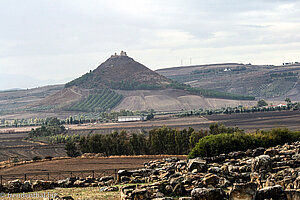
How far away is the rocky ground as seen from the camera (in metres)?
24.4

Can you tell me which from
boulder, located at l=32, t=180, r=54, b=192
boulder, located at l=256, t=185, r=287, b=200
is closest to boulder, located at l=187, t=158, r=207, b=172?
boulder, located at l=256, t=185, r=287, b=200

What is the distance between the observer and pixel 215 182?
95.8 feet

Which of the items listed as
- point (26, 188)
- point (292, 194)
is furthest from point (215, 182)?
point (26, 188)

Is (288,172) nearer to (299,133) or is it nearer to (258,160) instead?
(258,160)

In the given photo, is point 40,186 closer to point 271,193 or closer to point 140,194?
point 140,194

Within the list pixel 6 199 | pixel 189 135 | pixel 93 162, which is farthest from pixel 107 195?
pixel 189 135

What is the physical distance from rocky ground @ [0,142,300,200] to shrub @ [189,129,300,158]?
8971 millimetres

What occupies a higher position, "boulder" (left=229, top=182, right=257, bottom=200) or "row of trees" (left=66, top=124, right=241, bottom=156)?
"boulder" (left=229, top=182, right=257, bottom=200)

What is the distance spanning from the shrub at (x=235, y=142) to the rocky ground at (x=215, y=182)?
8971 millimetres

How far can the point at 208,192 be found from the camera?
2481 cm

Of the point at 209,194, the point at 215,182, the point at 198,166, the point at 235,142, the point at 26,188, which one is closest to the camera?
the point at 209,194

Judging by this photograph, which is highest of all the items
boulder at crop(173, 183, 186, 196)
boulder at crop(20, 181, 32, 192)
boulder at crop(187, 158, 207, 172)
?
boulder at crop(187, 158, 207, 172)

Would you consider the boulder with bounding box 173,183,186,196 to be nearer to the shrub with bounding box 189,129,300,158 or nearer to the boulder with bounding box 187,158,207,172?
the boulder with bounding box 187,158,207,172

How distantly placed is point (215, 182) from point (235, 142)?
27.1m
